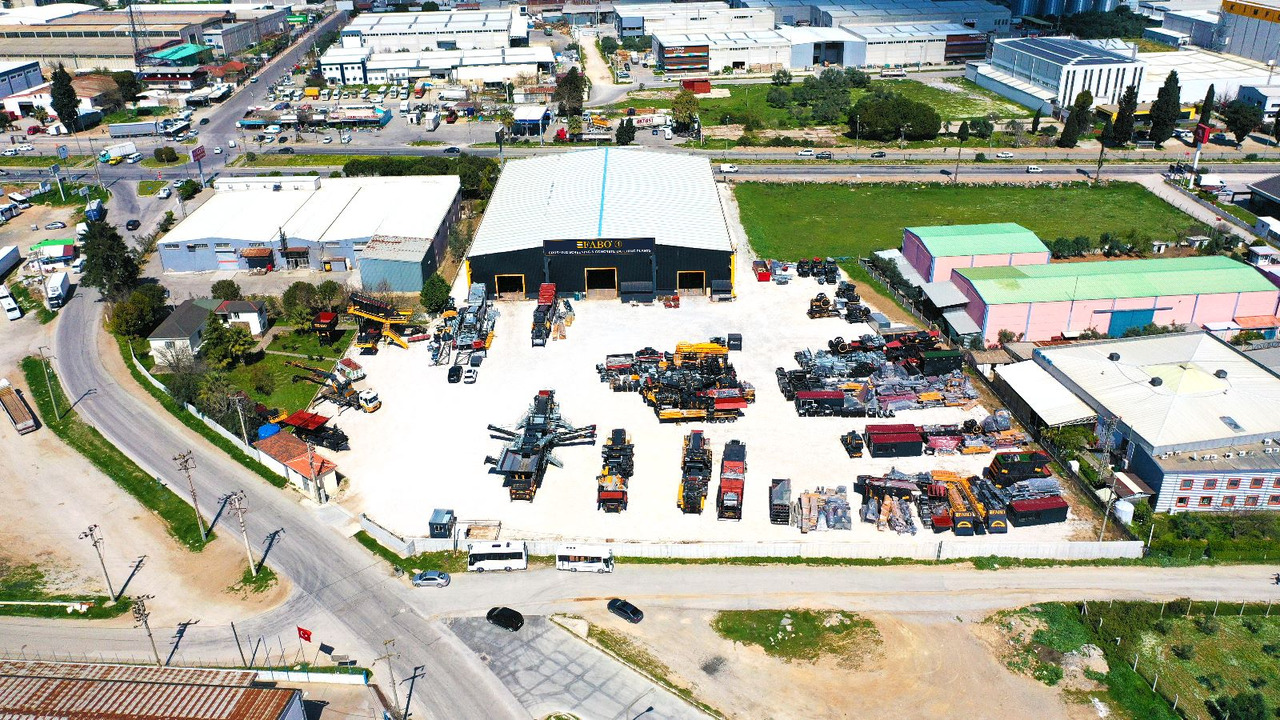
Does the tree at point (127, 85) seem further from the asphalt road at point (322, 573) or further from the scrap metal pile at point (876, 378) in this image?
the scrap metal pile at point (876, 378)

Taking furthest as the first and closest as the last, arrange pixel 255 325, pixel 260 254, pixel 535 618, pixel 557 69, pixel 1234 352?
pixel 557 69, pixel 260 254, pixel 255 325, pixel 1234 352, pixel 535 618

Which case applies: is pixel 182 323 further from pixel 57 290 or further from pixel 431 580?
pixel 431 580

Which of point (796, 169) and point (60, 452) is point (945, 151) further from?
point (60, 452)

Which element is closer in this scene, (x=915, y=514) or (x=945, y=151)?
(x=915, y=514)

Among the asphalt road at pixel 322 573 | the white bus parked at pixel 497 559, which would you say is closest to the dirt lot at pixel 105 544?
the asphalt road at pixel 322 573

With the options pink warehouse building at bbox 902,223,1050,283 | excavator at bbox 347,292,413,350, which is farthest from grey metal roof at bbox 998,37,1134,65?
excavator at bbox 347,292,413,350

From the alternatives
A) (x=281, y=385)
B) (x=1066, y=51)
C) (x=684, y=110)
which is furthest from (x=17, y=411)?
(x=1066, y=51)

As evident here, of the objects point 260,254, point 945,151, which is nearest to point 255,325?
point 260,254
